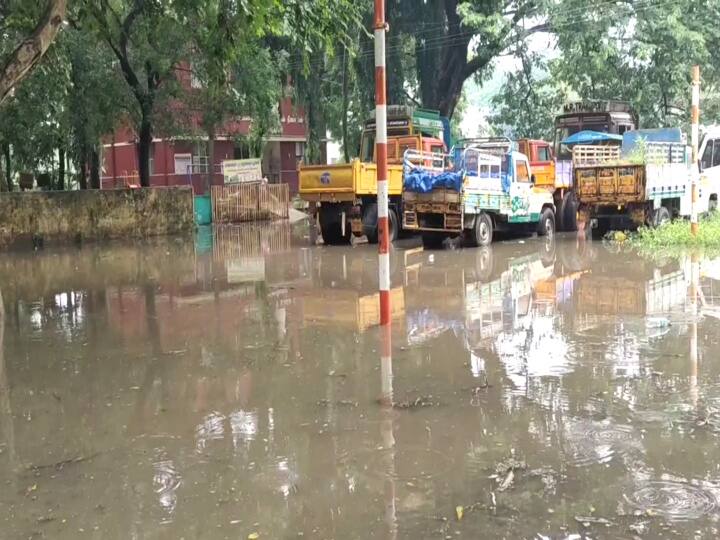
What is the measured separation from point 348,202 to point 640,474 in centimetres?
1376

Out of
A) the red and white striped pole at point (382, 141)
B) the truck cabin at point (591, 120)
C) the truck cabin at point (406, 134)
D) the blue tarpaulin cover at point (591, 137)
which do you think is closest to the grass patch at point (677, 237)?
the truck cabin at point (406, 134)

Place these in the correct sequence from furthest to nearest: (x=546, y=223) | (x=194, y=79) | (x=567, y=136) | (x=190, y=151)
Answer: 1. (x=190, y=151)
2. (x=567, y=136)
3. (x=194, y=79)
4. (x=546, y=223)

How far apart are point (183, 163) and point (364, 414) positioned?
108ft

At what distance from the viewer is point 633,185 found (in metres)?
17.0

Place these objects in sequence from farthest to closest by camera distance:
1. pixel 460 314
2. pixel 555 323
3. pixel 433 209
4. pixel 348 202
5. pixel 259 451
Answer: pixel 348 202
pixel 433 209
pixel 460 314
pixel 555 323
pixel 259 451

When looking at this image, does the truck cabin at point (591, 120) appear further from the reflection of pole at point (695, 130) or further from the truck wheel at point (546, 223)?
the reflection of pole at point (695, 130)

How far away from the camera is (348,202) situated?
17594 millimetres

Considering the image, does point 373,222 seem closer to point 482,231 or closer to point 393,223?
point 393,223

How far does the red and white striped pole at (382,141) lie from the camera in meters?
7.47

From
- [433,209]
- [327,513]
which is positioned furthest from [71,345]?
[433,209]

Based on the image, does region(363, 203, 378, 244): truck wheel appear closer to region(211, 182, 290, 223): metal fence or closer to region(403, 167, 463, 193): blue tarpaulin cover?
region(403, 167, 463, 193): blue tarpaulin cover

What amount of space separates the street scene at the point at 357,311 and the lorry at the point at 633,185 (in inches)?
2.9

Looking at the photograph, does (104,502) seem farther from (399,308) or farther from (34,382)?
(399,308)

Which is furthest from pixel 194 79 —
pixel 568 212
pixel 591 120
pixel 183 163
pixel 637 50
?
pixel 637 50
